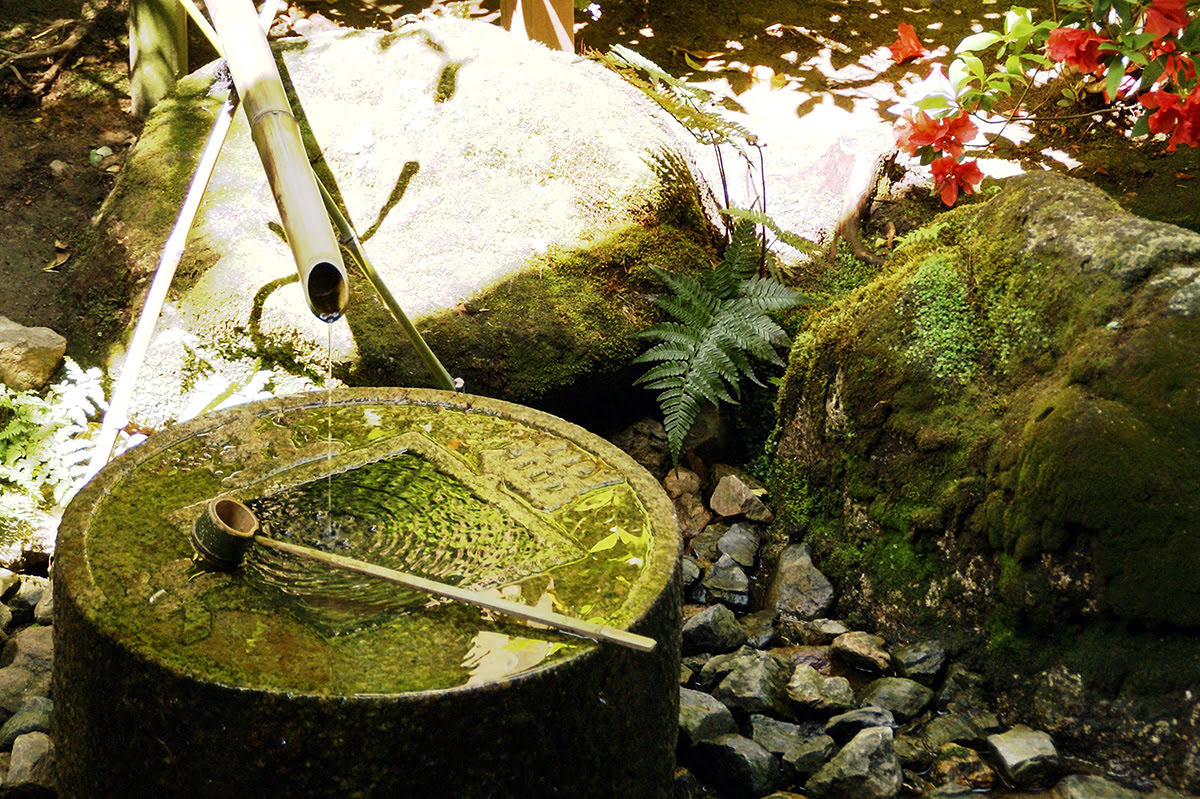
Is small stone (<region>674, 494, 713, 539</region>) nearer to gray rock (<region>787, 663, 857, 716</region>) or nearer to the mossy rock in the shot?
the mossy rock

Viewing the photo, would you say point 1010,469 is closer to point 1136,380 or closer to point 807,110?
point 1136,380

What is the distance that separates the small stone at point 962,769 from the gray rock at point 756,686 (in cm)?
43

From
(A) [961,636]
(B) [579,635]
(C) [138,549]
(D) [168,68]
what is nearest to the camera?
(B) [579,635]

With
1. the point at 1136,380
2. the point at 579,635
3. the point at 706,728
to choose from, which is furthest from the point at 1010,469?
the point at 579,635

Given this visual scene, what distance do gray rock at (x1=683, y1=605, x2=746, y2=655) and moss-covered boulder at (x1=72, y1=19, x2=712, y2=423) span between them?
109cm

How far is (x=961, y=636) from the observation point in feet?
9.50

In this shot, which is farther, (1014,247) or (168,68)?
(168,68)

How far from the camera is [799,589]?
10.8 feet

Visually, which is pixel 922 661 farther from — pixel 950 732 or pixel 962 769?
pixel 962 769

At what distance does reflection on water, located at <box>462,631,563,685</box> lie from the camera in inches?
68.5

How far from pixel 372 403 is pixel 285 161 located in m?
0.87

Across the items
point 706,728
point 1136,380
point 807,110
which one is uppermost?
point 1136,380

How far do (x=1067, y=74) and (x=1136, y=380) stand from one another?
3.33 metres

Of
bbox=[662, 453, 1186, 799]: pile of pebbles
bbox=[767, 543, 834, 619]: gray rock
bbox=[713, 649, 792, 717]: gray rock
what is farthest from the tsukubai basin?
bbox=[767, 543, 834, 619]: gray rock
